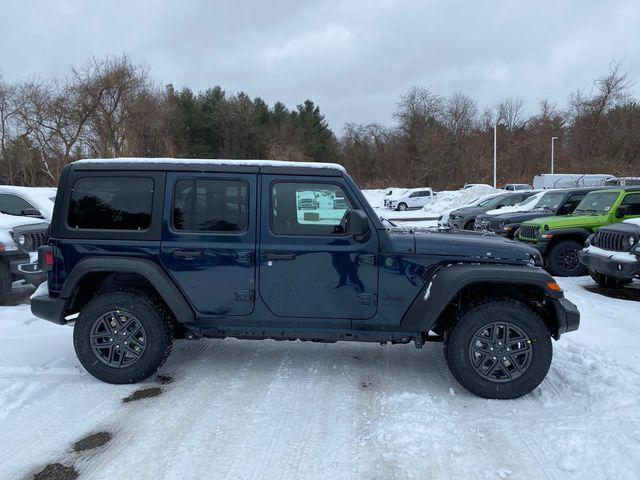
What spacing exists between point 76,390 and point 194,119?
172ft

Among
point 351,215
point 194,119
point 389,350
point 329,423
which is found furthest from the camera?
point 194,119

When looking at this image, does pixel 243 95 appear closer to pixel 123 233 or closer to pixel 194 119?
pixel 194 119

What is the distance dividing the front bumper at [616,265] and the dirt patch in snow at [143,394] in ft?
22.2

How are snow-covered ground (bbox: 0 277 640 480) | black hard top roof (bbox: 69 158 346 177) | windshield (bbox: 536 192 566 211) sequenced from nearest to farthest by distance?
snow-covered ground (bbox: 0 277 640 480)
black hard top roof (bbox: 69 158 346 177)
windshield (bbox: 536 192 566 211)

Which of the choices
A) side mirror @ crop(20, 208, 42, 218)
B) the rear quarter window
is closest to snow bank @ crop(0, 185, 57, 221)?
side mirror @ crop(20, 208, 42, 218)

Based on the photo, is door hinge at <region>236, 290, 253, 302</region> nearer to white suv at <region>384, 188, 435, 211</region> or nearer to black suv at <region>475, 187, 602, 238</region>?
black suv at <region>475, 187, 602, 238</region>

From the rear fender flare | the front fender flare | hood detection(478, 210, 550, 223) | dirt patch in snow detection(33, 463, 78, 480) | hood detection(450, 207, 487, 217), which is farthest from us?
hood detection(450, 207, 487, 217)

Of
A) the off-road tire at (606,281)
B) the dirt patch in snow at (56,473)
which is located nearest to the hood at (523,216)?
the off-road tire at (606,281)

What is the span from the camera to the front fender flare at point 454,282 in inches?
153

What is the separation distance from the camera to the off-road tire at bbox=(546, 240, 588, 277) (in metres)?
9.68

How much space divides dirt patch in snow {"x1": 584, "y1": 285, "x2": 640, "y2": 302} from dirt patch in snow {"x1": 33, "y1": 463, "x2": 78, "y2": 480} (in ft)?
25.9

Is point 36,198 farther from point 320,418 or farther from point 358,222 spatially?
point 320,418

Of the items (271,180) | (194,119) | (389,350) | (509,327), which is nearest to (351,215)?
(271,180)

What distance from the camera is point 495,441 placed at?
3.33 meters
